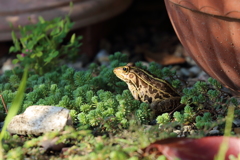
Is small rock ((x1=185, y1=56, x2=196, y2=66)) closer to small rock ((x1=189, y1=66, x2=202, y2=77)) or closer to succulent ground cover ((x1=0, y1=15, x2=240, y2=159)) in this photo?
small rock ((x1=189, y1=66, x2=202, y2=77))

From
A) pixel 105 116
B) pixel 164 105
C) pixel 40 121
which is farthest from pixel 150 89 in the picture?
pixel 40 121

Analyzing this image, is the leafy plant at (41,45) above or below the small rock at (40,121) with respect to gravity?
above

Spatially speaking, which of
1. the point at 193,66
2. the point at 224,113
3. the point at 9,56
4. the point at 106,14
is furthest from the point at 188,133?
the point at 9,56

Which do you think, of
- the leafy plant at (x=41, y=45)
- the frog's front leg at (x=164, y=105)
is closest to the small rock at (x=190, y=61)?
the leafy plant at (x=41, y=45)

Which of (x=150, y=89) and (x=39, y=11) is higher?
(x=39, y=11)

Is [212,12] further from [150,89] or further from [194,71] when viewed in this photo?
[194,71]

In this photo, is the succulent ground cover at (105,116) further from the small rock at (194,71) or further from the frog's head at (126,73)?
the small rock at (194,71)

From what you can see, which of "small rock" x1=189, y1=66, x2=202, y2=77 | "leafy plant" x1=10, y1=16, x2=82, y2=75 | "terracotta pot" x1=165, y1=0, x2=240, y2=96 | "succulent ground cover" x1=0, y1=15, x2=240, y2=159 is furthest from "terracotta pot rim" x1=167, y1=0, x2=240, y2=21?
"small rock" x1=189, y1=66, x2=202, y2=77
